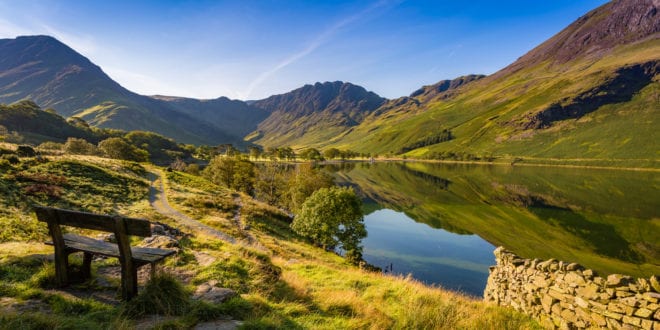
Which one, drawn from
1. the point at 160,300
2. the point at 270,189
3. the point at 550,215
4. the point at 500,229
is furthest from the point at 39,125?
the point at 550,215

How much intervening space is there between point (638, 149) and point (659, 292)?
891 ft

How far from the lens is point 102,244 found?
25.9 feet

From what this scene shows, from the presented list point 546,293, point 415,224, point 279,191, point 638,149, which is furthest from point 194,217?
point 638,149

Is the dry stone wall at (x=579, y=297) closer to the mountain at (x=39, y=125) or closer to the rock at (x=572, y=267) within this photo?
the rock at (x=572, y=267)

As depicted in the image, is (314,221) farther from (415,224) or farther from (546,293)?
(415,224)

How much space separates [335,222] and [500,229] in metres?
41.8

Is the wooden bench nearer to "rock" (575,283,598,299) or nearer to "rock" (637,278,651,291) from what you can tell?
"rock" (575,283,598,299)

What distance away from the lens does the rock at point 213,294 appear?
7391 mm

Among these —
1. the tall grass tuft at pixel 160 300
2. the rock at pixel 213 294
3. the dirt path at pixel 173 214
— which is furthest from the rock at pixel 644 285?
the dirt path at pixel 173 214

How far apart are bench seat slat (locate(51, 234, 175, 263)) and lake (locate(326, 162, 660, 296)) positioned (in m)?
29.6

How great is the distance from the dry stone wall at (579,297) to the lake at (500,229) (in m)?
18.4

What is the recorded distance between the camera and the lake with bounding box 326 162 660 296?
3847 cm

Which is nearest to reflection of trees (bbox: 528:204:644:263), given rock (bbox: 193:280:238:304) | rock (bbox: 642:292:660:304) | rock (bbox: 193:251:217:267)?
rock (bbox: 642:292:660:304)

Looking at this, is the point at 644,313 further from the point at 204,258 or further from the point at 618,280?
the point at 204,258
